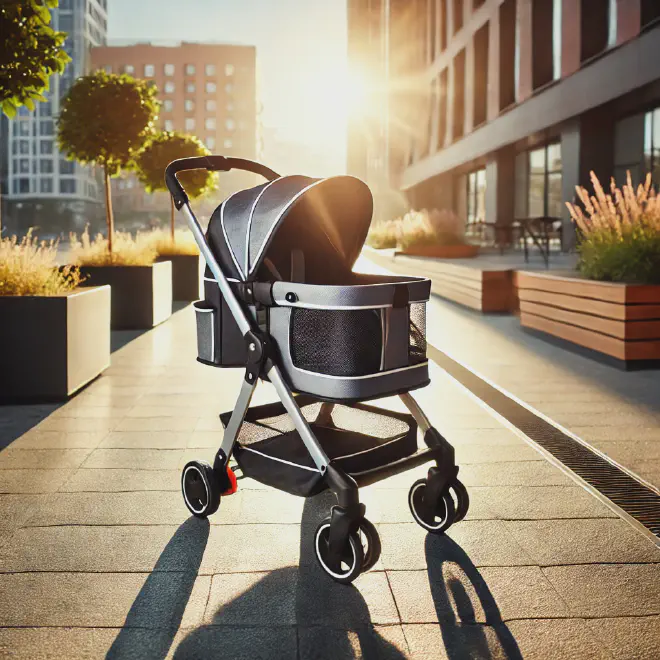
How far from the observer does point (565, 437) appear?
5168 millimetres

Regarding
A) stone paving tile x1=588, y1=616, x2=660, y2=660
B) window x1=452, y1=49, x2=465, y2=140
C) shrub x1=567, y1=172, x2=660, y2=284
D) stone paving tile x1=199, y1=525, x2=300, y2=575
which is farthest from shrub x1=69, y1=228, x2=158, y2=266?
window x1=452, y1=49, x2=465, y2=140

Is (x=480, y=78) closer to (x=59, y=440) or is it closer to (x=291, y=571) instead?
(x=59, y=440)

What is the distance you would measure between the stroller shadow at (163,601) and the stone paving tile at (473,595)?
2.47 feet

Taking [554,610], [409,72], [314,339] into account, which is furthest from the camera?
[409,72]

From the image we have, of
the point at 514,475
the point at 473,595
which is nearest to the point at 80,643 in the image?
the point at 473,595

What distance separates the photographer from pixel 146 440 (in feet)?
17.0

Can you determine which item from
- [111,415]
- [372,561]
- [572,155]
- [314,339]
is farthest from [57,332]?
[572,155]

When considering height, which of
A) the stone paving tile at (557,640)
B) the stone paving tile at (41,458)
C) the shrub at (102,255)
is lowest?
the stone paving tile at (557,640)

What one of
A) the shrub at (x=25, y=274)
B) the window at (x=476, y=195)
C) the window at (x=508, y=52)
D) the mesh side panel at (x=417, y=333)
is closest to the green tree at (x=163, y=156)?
the window at (x=508, y=52)

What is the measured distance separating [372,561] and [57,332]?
3860 millimetres

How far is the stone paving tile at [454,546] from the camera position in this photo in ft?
10.7

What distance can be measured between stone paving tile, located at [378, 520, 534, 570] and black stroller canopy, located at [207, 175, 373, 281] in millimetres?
1226

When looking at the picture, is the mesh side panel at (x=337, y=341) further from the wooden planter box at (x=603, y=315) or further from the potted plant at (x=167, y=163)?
the potted plant at (x=167, y=163)

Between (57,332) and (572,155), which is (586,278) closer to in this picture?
(57,332)
